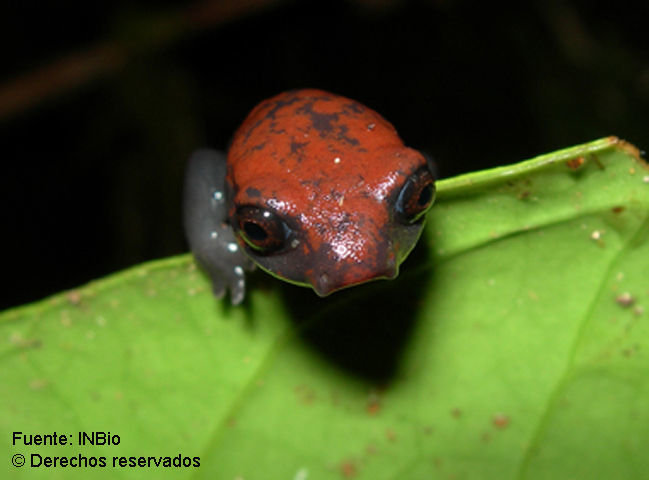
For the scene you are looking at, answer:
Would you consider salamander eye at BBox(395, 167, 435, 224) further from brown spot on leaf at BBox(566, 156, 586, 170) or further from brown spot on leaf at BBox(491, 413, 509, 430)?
brown spot on leaf at BBox(491, 413, 509, 430)

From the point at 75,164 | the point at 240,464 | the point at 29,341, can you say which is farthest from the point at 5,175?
the point at 240,464

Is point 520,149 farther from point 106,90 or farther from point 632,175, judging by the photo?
point 106,90

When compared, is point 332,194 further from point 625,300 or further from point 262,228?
point 625,300

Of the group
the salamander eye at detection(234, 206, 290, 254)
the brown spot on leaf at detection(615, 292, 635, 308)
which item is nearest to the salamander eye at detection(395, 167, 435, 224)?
the salamander eye at detection(234, 206, 290, 254)

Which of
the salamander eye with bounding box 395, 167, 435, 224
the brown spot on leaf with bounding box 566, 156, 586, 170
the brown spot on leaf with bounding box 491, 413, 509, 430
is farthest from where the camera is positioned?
the brown spot on leaf with bounding box 491, 413, 509, 430

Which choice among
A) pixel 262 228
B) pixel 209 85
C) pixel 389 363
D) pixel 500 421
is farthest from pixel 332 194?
pixel 209 85
